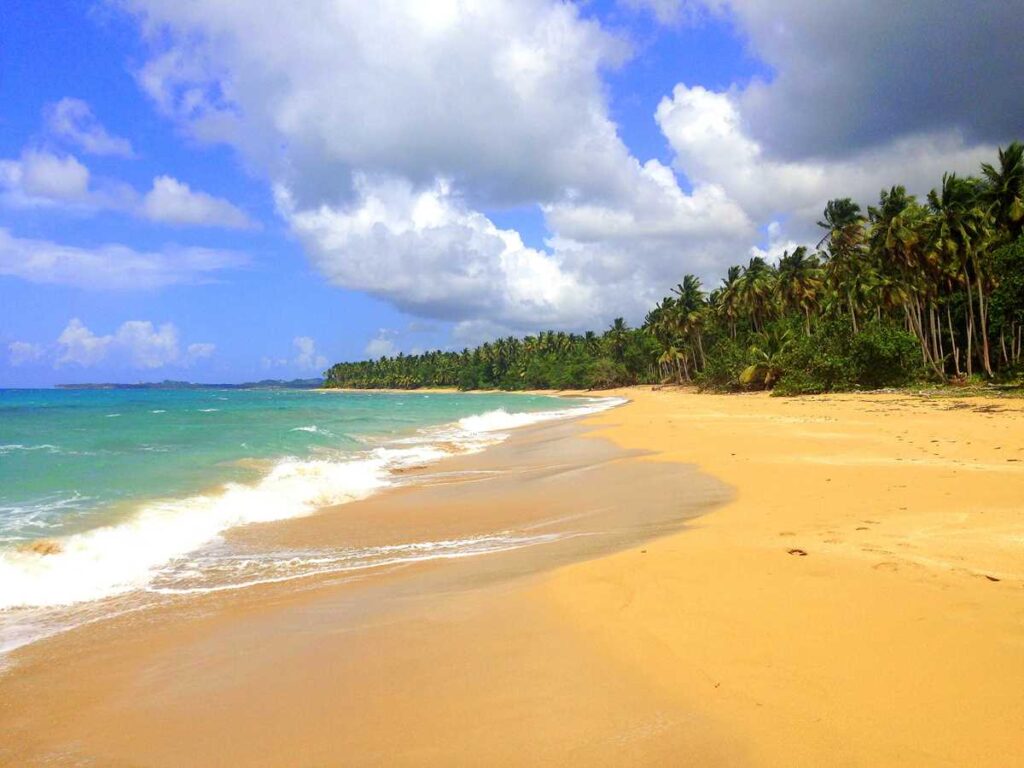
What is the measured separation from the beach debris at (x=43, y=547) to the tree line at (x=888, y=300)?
41061 millimetres

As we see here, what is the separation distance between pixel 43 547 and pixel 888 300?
51.5 metres

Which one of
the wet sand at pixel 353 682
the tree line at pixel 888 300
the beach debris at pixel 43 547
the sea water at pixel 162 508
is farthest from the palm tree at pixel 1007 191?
the beach debris at pixel 43 547

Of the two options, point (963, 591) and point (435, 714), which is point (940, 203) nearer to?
point (963, 591)

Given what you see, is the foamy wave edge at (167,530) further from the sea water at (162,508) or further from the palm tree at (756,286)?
the palm tree at (756,286)

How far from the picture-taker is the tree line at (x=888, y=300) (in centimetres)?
3628

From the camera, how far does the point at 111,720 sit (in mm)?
3971

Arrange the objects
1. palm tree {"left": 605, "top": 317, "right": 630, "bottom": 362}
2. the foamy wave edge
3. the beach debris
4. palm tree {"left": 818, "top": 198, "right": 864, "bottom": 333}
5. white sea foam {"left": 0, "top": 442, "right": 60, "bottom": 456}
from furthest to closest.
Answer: palm tree {"left": 605, "top": 317, "right": 630, "bottom": 362}, palm tree {"left": 818, "top": 198, "right": 864, "bottom": 333}, white sea foam {"left": 0, "top": 442, "right": 60, "bottom": 456}, the beach debris, the foamy wave edge

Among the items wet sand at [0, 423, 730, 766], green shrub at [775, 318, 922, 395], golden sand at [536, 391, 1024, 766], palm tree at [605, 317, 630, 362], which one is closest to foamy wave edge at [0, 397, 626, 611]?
Result: wet sand at [0, 423, 730, 766]

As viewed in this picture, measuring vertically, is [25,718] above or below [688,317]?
below

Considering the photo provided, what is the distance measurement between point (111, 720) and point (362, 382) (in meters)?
194

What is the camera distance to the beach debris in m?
8.54

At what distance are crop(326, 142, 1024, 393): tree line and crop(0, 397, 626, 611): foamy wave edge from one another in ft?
111

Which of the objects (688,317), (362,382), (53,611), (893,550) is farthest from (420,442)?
(362,382)

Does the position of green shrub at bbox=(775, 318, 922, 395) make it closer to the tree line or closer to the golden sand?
the tree line
